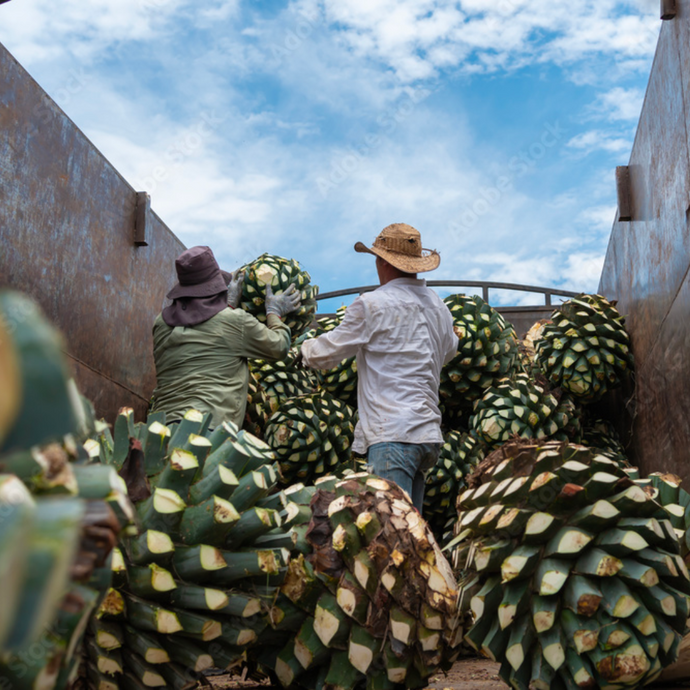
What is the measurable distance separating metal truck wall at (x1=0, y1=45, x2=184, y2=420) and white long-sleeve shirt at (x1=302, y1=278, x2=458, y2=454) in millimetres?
805

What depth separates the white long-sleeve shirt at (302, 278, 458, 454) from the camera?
8.12 ft

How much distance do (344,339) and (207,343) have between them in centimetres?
65

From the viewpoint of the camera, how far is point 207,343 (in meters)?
2.90

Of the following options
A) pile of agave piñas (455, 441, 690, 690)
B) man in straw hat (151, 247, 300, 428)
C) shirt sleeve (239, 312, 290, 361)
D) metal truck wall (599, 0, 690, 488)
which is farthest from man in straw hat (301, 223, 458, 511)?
pile of agave piñas (455, 441, 690, 690)

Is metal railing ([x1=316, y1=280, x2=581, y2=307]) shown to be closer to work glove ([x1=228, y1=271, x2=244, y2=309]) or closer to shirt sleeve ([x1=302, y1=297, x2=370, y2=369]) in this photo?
work glove ([x1=228, y1=271, x2=244, y2=309])

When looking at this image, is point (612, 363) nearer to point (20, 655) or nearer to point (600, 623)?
point (600, 623)

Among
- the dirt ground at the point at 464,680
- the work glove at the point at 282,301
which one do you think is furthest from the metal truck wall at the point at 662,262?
the work glove at the point at 282,301

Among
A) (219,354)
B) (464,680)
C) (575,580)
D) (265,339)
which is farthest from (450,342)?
(575,580)

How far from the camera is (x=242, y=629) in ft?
3.86

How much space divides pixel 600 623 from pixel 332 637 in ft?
1.45

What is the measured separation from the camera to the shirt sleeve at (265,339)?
287cm

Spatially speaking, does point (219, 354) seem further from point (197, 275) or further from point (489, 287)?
point (489, 287)

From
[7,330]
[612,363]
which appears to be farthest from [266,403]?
[7,330]

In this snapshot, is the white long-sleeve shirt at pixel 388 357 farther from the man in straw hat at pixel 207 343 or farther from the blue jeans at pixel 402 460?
A: the man in straw hat at pixel 207 343
